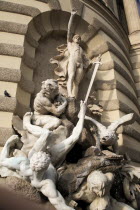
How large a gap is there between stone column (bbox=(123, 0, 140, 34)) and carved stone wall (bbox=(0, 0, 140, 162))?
3059mm

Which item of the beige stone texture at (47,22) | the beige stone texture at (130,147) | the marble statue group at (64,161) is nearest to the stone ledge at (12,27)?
the beige stone texture at (47,22)

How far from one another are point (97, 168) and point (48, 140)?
37.4 inches

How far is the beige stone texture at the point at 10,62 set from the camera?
7.16 metres

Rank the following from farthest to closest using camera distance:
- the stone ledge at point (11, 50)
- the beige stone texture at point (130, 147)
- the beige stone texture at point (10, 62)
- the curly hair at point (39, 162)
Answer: the beige stone texture at point (130, 147)
the stone ledge at point (11, 50)
the beige stone texture at point (10, 62)
the curly hair at point (39, 162)

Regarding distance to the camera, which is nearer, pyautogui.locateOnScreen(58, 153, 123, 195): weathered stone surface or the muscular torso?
pyautogui.locateOnScreen(58, 153, 123, 195): weathered stone surface

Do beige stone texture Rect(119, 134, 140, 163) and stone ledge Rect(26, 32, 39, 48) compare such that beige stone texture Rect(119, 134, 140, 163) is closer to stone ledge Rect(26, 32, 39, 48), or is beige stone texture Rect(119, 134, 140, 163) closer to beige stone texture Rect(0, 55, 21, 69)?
beige stone texture Rect(0, 55, 21, 69)

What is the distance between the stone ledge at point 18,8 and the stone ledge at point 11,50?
1543 millimetres

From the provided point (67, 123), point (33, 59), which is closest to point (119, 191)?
point (67, 123)

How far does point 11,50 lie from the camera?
7398 mm

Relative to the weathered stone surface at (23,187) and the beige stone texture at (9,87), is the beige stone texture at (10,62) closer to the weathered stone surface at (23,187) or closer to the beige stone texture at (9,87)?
the beige stone texture at (9,87)

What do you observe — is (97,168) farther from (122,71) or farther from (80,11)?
(80,11)

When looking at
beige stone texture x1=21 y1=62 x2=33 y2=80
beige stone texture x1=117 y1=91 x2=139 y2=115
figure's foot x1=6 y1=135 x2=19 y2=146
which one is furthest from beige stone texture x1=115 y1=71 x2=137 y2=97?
figure's foot x1=6 y1=135 x2=19 y2=146

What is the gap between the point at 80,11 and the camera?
9.68 metres

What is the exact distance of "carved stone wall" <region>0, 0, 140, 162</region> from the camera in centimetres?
696
